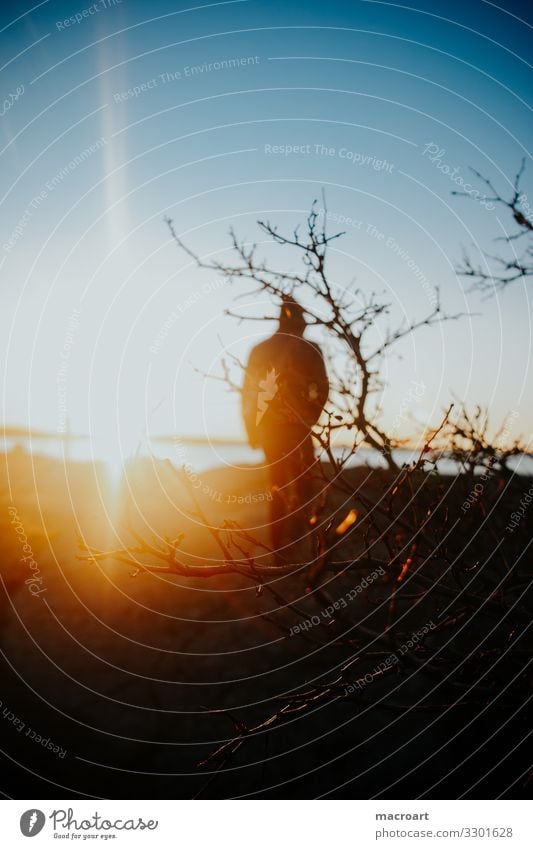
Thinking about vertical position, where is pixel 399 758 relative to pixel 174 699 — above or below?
below

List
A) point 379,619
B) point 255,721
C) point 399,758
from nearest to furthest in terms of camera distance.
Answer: point 399,758, point 255,721, point 379,619

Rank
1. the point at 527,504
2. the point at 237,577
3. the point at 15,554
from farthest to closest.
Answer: the point at 15,554
the point at 237,577
the point at 527,504

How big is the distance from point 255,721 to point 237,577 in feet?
15.4

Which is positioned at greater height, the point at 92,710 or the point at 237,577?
the point at 237,577

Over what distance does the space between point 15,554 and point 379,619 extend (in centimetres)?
1099
